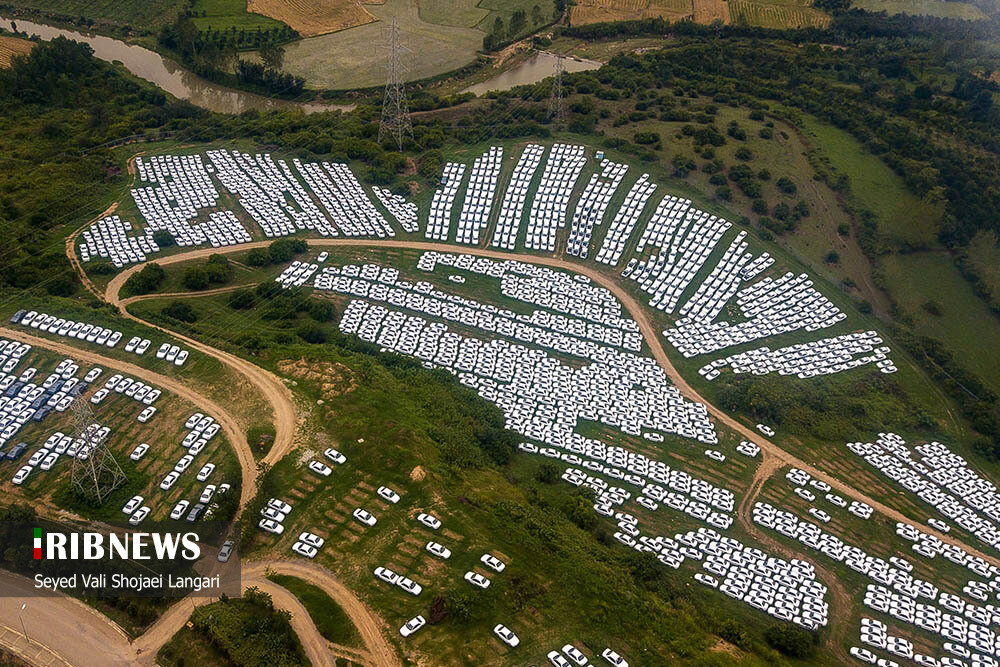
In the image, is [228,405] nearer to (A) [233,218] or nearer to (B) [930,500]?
(A) [233,218]

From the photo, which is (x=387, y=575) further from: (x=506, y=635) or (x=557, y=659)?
(x=557, y=659)

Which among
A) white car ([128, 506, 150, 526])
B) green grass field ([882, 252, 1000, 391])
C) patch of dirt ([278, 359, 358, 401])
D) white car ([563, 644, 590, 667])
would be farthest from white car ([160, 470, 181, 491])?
green grass field ([882, 252, 1000, 391])

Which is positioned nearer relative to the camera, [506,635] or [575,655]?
[575,655]

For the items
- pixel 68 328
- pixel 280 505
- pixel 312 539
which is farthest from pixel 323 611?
pixel 68 328

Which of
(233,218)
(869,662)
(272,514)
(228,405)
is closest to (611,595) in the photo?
(869,662)

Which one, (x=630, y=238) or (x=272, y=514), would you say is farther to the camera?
(x=630, y=238)
